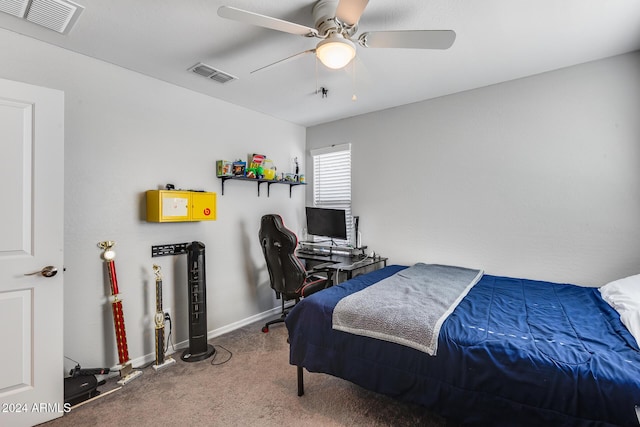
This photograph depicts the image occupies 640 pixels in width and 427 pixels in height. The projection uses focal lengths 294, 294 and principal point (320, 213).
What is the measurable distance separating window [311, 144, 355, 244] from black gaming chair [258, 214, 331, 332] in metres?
1.06

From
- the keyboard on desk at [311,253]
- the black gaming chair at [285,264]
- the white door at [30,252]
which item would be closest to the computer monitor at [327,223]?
the keyboard on desk at [311,253]

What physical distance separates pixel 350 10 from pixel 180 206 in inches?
83.6

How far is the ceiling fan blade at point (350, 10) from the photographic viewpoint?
4.70 feet

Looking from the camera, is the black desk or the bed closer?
the bed

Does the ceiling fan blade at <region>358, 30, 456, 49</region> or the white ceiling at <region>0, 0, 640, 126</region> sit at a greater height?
the white ceiling at <region>0, 0, 640, 126</region>

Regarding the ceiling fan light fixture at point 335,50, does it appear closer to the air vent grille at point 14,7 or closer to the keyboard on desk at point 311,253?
the air vent grille at point 14,7

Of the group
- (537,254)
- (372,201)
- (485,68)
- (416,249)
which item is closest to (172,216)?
(372,201)

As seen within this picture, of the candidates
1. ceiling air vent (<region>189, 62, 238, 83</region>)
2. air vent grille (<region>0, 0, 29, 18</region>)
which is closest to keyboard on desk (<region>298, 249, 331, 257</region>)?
ceiling air vent (<region>189, 62, 238, 83</region>)

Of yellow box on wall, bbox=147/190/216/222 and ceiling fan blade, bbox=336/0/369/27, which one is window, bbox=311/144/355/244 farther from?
ceiling fan blade, bbox=336/0/369/27

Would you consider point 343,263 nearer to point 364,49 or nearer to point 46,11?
point 364,49

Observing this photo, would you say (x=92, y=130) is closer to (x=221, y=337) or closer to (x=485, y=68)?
(x=221, y=337)

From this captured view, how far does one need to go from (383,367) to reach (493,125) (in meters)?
2.50

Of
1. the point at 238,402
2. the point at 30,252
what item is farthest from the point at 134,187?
the point at 238,402

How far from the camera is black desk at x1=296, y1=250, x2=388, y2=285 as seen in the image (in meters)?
3.08
